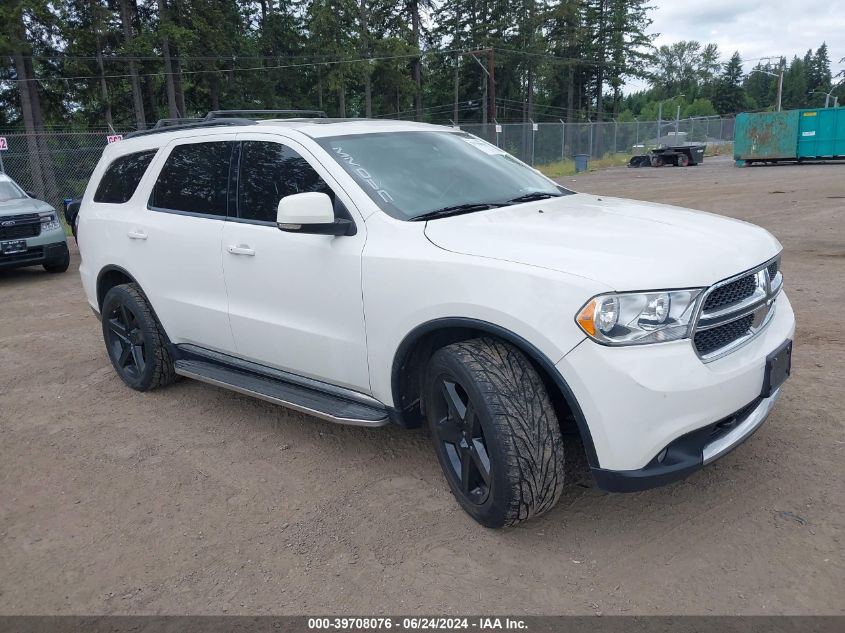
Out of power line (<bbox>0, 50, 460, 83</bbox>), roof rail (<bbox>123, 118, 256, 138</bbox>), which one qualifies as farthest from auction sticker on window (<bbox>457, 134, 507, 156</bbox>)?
power line (<bbox>0, 50, 460, 83</bbox>)

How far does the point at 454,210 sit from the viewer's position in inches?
135

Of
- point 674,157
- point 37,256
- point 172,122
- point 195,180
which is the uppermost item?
point 172,122

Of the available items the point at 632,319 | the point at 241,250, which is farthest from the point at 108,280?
the point at 632,319

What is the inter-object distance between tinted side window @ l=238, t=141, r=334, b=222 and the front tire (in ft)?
4.24

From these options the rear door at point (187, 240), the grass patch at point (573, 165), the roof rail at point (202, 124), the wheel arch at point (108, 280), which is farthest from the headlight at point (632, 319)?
the grass patch at point (573, 165)

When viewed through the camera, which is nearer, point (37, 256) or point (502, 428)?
point (502, 428)

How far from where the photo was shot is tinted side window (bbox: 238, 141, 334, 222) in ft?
12.0

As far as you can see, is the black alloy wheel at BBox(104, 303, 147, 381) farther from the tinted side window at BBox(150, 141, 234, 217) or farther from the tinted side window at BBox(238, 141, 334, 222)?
the tinted side window at BBox(238, 141, 334, 222)

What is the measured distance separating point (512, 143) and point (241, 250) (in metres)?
31.4

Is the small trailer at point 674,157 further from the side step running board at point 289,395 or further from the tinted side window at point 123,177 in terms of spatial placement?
the side step running board at point 289,395

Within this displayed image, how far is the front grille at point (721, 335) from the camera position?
2.67m

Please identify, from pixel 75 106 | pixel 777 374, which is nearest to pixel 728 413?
pixel 777 374

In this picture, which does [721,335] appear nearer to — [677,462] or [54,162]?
[677,462]

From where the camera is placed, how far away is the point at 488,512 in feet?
9.56
